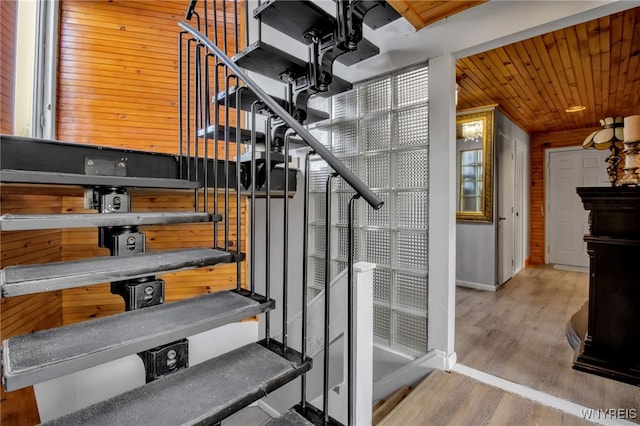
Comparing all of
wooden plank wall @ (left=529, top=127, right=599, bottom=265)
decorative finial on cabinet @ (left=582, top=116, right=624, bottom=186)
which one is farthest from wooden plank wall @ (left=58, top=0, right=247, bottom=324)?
wooden plank wall @ (left=529, top=127, right=599, bottom=265)

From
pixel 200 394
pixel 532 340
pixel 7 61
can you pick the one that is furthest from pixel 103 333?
pixel 532 340

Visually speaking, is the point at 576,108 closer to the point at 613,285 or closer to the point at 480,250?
the point at 480,250

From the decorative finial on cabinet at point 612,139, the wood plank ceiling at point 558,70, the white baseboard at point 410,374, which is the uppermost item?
the wood plank ceiling at point 558,70

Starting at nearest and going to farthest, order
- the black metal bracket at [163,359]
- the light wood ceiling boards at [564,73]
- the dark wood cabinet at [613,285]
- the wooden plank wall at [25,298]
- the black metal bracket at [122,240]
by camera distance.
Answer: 1. the black metal bracket at [163,359]
2. the black metal bracket at [122,240]
3. the wooden plank wall at [25,298]
4. the dark wood cabinet at [613,285]
5. the light wood ceiling boards at [564,73]

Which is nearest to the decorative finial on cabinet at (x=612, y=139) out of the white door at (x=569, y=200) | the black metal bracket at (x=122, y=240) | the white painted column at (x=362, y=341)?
the white painted column at (x=362, y=341)

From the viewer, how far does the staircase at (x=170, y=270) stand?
916mm

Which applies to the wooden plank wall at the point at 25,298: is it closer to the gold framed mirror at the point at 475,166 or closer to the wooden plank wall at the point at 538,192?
the gold framed mirror at the point at 475,166

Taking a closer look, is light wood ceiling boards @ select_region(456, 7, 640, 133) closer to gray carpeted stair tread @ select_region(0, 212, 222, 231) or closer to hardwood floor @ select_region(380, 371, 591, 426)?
hardwood floor @ select_region(380, 371, 591, 426)

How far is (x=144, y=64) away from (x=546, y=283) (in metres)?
5.48

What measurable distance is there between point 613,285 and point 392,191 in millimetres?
1521

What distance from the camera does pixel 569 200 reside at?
5242mm

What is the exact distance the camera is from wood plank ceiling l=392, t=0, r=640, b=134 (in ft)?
7.39

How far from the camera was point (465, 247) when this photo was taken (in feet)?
13.7

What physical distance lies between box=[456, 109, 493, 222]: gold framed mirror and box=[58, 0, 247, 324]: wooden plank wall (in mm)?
3173
